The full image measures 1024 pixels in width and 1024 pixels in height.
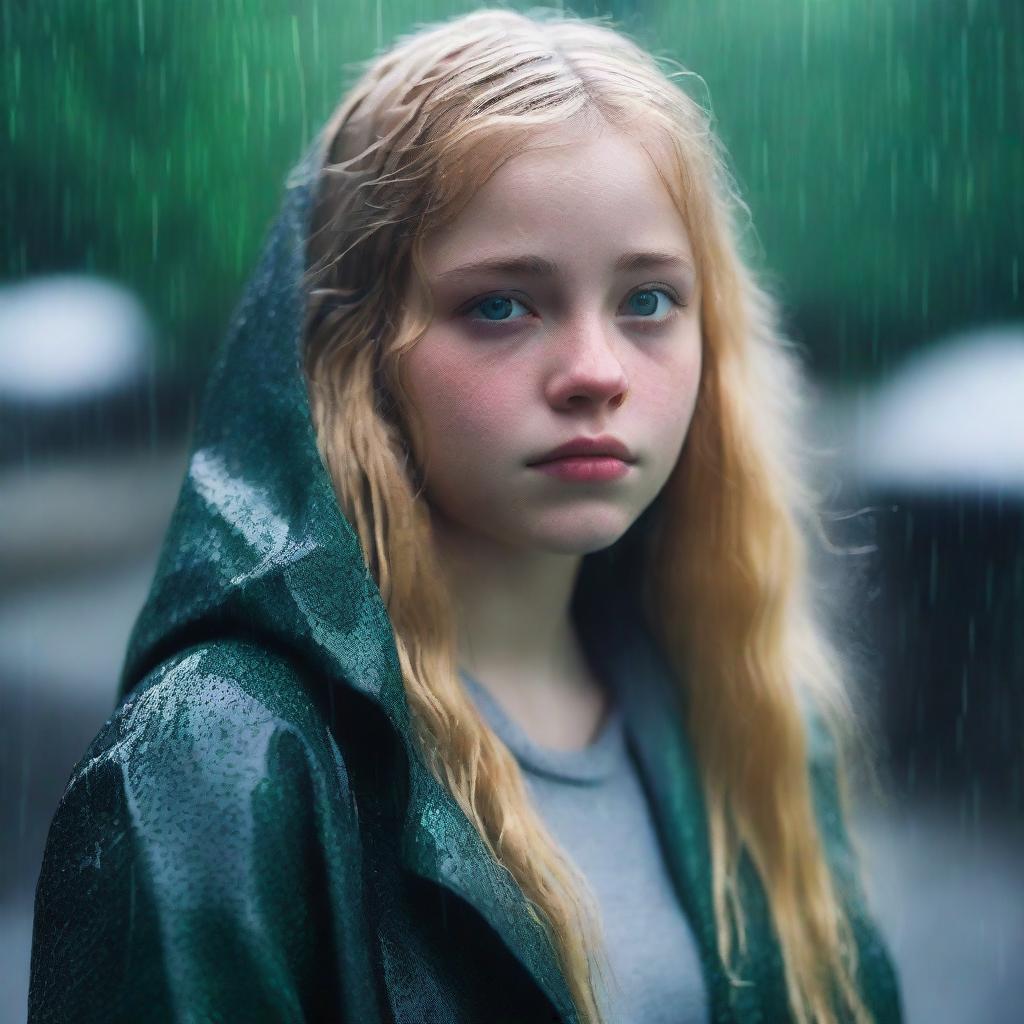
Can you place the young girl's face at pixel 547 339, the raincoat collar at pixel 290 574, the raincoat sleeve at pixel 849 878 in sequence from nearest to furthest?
the raincoat collar at pixel 290 574
the young girl's face at pixel 547 339
the raincoat sleeve at pixel 849 878

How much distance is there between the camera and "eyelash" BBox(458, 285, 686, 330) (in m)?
1.11

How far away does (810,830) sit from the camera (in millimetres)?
1423

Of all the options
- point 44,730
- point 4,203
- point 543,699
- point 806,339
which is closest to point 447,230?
point 543,699

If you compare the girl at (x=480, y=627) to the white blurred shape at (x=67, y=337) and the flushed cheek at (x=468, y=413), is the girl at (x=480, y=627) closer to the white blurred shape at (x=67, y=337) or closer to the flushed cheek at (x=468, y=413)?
the flushed cheek at (x=468, y=413)

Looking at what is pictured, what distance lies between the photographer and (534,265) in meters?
1.09

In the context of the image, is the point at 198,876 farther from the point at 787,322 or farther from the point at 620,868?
the point at 787,322

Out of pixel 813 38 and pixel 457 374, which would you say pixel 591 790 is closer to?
pixel 457 374

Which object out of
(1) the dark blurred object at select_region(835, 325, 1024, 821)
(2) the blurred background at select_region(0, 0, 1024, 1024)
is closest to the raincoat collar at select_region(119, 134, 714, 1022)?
(2) the blurred background at select_region(0, 0, 1024, 1024)

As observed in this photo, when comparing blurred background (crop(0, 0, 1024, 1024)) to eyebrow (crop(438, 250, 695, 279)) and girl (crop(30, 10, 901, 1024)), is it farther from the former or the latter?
eyebrow (crop(438, 250, 695, 279))

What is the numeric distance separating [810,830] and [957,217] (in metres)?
2.06

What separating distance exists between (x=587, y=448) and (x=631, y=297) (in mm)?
158

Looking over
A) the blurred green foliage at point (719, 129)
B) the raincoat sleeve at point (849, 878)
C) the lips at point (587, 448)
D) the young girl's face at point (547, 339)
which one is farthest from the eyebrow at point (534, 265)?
the blurred green foliage at point (719, 129)

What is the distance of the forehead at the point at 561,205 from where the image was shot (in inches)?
42.8

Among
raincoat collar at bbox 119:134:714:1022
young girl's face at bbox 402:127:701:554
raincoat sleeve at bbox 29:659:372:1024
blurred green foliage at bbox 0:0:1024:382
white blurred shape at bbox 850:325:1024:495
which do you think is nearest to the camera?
raincoat sleeve at bbox 29:659:372:1024
